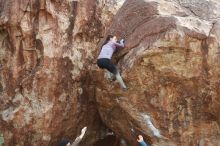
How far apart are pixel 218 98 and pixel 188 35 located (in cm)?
211

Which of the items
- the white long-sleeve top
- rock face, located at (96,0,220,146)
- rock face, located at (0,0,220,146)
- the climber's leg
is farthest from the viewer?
the climber's leg

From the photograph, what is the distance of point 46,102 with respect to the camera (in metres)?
17.3

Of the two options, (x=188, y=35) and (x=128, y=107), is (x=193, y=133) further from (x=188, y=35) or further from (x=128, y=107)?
(x=188, y=35)

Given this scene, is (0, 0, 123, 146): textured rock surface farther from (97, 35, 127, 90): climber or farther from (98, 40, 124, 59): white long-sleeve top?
(98, 40, 124, 59): white long-sleeve top

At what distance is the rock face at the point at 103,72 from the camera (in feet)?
44.3

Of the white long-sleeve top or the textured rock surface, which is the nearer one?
the white long-sleeve top

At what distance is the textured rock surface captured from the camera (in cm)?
1734

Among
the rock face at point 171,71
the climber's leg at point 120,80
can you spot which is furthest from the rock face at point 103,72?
the climber's leg at point 120,80

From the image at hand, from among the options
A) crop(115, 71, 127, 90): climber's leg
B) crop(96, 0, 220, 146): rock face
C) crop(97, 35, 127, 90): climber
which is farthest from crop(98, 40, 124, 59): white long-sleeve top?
crop(115, 71, 127, 90): climber's leg

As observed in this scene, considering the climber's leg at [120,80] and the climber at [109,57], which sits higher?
the climber at [109,57]

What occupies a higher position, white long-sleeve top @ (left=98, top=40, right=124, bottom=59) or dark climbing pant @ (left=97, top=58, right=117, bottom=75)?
white long-sleeve top @ (left=98, top=40, right=124, bottom=59)

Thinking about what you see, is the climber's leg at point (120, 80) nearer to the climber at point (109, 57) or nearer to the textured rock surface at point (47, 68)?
the climber at point (109, 57)

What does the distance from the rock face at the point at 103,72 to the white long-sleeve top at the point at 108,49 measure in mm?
291

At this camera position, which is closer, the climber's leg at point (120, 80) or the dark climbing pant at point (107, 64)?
the dark climbing pant at point (107, 64)
